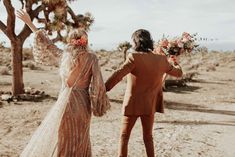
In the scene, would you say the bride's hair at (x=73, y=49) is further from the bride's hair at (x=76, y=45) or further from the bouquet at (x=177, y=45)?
the bouquet at (x=177, y=45)

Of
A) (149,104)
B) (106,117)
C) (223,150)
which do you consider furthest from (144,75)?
(106,117)

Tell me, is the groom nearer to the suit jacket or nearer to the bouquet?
the suit jacket

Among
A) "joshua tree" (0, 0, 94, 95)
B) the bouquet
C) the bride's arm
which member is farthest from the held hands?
"joshua tree" (0, 0, 94, 95)

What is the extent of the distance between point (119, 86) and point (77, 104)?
48.3 ft

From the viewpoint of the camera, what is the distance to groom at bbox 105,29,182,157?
6.15m

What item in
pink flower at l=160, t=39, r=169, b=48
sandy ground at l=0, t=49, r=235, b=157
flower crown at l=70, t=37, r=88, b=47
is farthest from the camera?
sandy ground at l=0, t=49, r=235, b=157

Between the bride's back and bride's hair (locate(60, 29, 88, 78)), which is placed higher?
bride's hair (locate(60, 29, 88, 78))

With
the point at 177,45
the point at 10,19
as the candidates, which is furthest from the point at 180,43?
the point at 10,19

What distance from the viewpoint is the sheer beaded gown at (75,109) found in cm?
599

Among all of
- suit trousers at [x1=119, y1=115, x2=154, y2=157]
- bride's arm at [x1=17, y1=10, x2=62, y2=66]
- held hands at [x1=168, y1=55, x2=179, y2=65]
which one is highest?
bride's arm at [x1=17, y1=10, x2=62, y2=66]

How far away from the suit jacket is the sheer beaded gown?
25 centimetres

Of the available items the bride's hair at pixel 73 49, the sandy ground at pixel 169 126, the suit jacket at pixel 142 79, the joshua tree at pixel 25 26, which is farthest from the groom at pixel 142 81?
the joshua tree at pixel 25 26

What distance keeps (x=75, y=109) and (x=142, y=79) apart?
0.90 m

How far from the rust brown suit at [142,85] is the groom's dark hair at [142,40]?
8 cm
